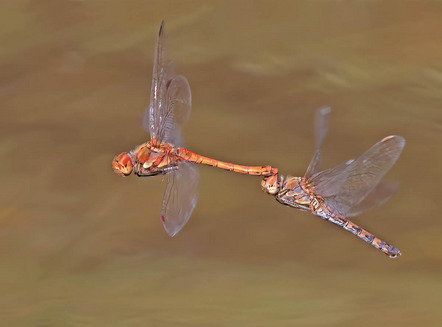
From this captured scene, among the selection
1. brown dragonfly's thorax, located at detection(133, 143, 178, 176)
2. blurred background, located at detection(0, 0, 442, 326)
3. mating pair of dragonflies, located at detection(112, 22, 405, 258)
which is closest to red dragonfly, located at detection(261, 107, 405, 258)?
mating pair of dragonflies, located at detection(112, 22, 405, 258)

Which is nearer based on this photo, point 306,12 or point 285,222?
point 285,222

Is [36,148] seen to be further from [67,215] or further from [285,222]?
[285,222]

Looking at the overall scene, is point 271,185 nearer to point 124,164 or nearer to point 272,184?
point 272,184

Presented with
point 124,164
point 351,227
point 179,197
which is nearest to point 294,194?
point 351,227

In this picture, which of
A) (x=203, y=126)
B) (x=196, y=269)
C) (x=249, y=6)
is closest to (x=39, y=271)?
(x=196, y=269)

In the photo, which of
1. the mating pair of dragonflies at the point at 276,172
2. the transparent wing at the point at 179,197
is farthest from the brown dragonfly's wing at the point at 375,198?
the transparent wing at the point at 179,197

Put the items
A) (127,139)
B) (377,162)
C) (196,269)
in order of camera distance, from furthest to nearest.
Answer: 1. (127,139)
2. (196,269)
3. (377,162)
